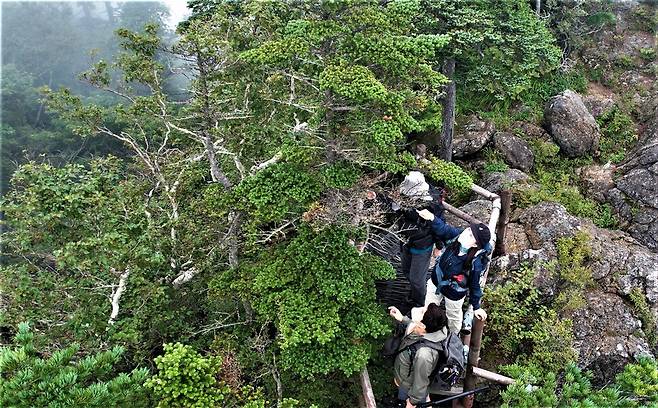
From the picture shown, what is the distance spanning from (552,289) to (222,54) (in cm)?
695

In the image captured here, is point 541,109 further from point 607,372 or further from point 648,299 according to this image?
point 607,372

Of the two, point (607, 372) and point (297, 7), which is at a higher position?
point (297, 7)

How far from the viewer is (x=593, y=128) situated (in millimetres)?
12320

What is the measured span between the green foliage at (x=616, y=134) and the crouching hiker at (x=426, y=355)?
1021 cm

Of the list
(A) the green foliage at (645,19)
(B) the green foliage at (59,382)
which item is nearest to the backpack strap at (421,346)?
(B) the green foliage at (59,382)

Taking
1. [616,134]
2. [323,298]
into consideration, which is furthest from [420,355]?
[616,134]

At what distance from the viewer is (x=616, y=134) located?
41.8 ft

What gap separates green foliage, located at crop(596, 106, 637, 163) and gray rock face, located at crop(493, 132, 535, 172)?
2396 millimetres

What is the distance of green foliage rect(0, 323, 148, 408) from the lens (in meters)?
3.80

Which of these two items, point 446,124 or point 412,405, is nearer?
point 412,405

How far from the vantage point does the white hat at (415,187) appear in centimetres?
572

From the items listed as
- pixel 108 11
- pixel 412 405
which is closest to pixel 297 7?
pixel 108 11

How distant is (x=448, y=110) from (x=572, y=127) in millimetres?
4267

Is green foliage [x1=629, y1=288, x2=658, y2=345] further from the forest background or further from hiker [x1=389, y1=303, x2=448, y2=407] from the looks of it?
hiker [x1=389, y1=303, x2=448, y2=407]
